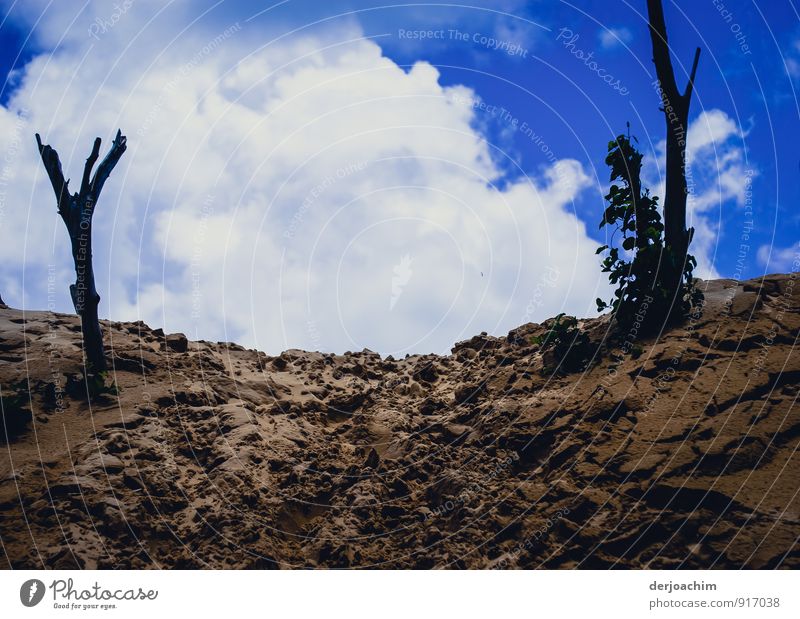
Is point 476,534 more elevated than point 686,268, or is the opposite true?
point 686,268

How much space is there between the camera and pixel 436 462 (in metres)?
10.6

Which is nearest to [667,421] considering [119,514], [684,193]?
[684,193]

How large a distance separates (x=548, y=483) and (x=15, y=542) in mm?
7423

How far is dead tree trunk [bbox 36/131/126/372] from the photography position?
40.9 ft

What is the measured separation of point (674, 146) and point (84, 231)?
11.8 m

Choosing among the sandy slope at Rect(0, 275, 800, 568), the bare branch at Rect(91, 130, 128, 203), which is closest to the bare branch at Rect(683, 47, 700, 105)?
the sandy slope at Rect(0, 275, 800, 568)

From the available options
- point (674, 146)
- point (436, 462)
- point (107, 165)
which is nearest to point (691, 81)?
point (674, 146)

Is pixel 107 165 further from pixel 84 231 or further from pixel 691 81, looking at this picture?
pixel 691 81

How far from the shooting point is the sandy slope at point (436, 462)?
8.24 metres

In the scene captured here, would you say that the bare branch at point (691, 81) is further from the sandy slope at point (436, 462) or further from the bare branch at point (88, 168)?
the bare branch at point (88, 168)

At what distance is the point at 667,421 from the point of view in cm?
953

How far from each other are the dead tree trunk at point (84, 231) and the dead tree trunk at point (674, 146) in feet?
37.0

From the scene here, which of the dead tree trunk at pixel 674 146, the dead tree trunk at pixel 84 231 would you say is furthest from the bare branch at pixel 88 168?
the dead tree trunk at pixel 674 146

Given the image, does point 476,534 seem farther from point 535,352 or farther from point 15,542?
point 15,542
